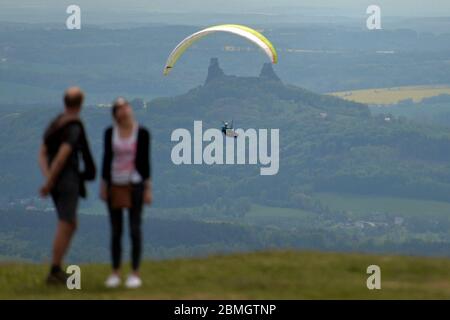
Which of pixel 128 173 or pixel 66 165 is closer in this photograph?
pixel 128 173

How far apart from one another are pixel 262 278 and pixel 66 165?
343 centimetres

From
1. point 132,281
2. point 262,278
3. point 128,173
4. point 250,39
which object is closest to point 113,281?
point 132,281

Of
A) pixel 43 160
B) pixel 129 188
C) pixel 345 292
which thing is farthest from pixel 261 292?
pixel 43 160

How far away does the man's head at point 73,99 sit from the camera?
705 inches

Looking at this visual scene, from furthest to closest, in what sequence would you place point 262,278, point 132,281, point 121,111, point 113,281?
point 262,278
point 113,281
point 132,281
point 121,111

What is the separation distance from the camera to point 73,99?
1795cm

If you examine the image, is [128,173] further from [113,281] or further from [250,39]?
[250,39]

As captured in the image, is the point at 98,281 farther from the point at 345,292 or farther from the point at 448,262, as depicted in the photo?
the point at 448,262

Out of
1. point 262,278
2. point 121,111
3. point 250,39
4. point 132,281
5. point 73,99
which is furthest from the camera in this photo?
point 250,39

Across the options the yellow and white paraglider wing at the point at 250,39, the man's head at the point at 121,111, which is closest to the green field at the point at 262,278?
the man's head at the point at 121,111

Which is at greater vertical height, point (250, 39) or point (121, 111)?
point (250, 39)
